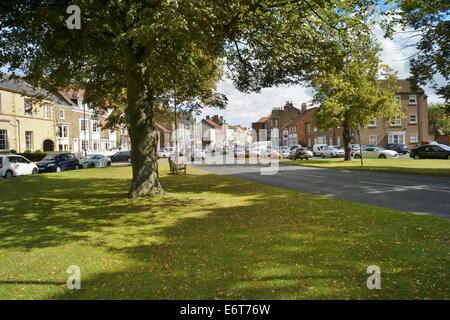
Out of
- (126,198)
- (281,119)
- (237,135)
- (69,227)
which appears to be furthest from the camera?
(237,135)

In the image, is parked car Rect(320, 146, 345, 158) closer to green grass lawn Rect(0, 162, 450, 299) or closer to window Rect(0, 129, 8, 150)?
window Rect(0, 129, 8, 150)

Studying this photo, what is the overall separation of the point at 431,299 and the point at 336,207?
23.0 feet

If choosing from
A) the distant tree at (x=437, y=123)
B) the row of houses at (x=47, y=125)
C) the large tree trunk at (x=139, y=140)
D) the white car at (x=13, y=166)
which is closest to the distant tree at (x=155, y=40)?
the large tree trunk at (x=139, y=140)

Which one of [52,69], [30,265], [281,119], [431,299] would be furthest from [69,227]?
[281,119]

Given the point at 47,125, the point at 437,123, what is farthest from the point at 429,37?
the point at 437,123

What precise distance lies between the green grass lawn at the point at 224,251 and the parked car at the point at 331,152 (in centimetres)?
4868

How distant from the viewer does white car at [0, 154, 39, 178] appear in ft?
97.9

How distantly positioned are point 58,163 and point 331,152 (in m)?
38.4

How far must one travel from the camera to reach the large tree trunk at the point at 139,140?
15117 mm

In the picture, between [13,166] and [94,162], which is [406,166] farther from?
[94,162]

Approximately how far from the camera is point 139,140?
15297 mm

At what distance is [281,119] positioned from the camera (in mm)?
128125

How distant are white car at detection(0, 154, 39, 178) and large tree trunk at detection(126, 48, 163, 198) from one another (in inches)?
751

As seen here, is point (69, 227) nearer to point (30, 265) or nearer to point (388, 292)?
point (30, 265)
